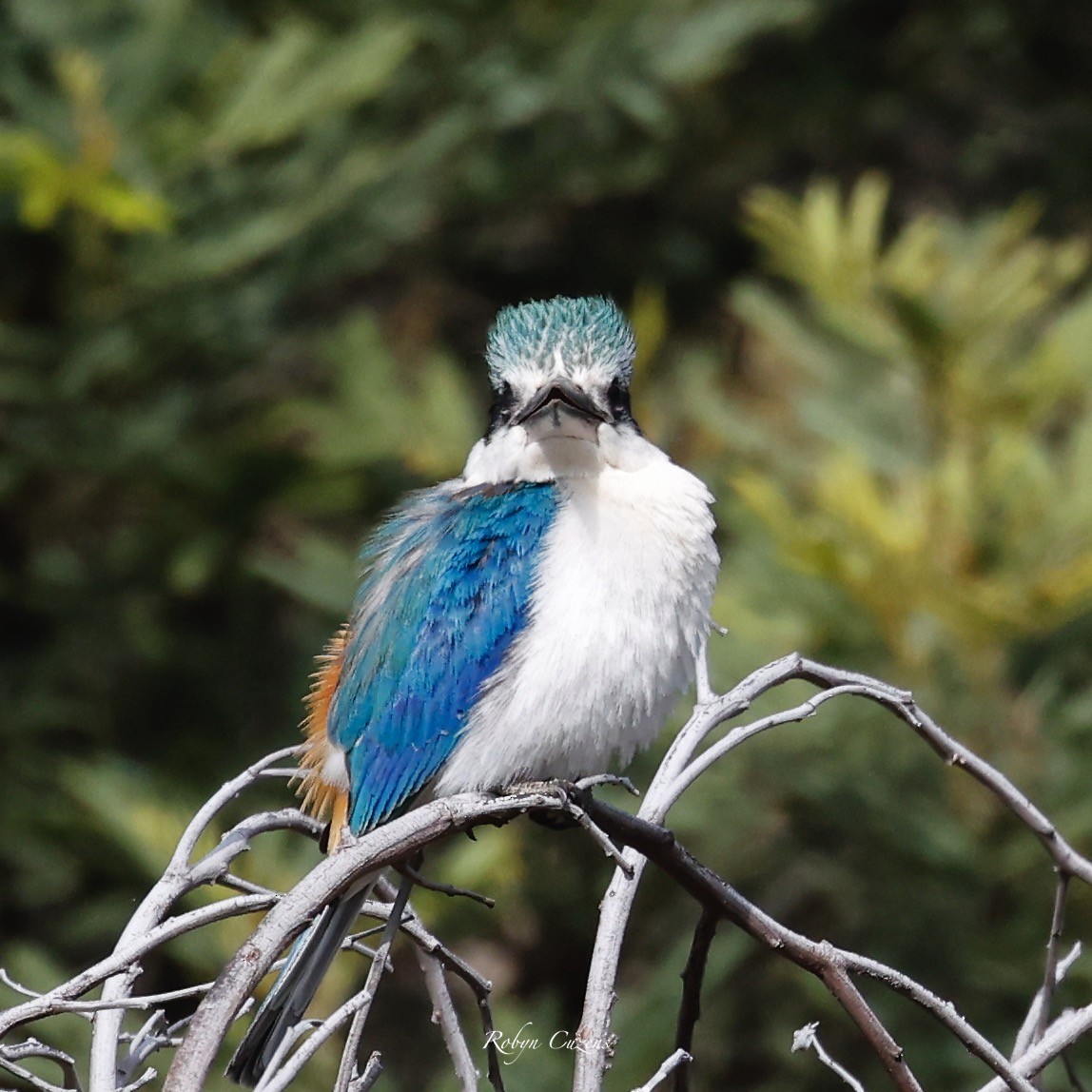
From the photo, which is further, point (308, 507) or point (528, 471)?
point (308, 507)

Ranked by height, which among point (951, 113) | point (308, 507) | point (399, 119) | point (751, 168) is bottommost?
point (308, 507)

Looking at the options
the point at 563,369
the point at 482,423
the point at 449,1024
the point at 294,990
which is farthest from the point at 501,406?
the point at 482,423

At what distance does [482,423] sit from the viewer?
168 inches

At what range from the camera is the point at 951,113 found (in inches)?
219

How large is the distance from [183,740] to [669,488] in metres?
2.46

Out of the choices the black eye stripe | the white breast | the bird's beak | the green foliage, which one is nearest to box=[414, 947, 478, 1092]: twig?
the white breast

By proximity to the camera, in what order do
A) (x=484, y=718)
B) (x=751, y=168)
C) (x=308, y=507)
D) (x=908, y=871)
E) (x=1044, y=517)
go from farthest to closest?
1. (x=751, y=168)
2. (x=308, y=507)
3. (x=908, y=871)
4. (x=1044, y=517)
5. (x=484, y=718)

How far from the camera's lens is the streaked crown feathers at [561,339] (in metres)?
2.27

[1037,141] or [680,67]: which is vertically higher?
[1037,141]

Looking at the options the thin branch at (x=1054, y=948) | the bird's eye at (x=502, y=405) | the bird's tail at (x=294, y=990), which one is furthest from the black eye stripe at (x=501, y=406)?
the thin branch at (x=1054, y=948)

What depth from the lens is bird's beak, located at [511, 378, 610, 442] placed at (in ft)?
7.02

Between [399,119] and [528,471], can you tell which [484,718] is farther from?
[399,119]

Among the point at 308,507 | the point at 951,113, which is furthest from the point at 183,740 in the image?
the point at 951,113

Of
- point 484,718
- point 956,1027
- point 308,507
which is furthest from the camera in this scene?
point 308,507
